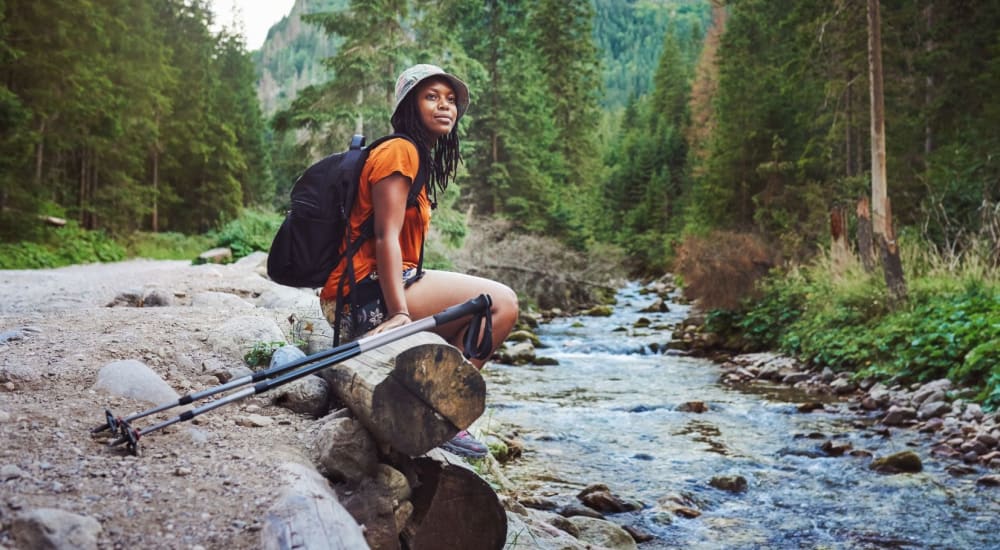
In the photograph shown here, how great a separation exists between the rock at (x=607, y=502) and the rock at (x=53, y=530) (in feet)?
13.0

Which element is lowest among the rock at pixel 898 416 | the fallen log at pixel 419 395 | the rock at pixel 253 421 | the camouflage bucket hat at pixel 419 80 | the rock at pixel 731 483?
the rock at pixel 731 483

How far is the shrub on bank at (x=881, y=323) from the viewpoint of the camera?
331 inches

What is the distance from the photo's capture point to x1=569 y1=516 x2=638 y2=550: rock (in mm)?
4547

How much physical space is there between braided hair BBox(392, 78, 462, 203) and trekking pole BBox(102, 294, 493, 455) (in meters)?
0.57

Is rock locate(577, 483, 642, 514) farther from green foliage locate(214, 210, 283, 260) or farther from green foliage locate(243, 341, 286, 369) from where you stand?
green foliage locate(214, 210, 283, 260)

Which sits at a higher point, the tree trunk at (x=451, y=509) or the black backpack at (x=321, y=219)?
the black backpack at (x=321, y=219)

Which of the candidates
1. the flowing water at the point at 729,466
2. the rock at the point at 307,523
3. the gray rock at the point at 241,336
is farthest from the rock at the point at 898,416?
the rock at the point at 307,523

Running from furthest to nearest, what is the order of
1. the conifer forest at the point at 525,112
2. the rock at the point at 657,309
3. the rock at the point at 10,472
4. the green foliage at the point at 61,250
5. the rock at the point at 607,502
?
the rock at the point at 657,309 < the green foliage at the point at 61,250 < the conifer forest at the point at 525,112 < the rock at the point at 607,502 < the rock at the point at 10,472

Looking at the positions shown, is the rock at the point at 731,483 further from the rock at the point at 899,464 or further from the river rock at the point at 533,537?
the river rock at the point at 533,537

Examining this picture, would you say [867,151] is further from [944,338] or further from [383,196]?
[383,196]

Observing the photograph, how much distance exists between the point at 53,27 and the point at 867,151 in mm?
20982

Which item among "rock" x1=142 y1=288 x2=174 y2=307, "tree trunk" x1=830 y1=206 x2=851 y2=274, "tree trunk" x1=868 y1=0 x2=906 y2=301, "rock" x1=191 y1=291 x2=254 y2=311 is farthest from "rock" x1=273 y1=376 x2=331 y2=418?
"tree trunk" x1=830 y1=206 x2=851 y2=274

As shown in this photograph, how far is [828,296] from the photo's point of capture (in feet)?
40.8

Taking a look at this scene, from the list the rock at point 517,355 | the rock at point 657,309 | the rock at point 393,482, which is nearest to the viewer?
the rock at point 393,482
